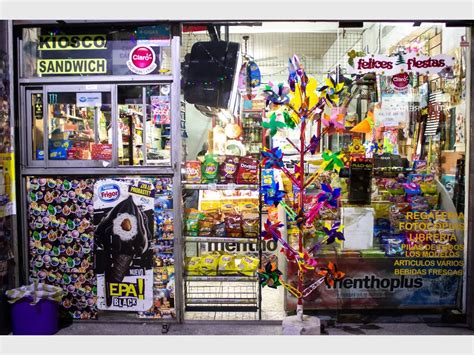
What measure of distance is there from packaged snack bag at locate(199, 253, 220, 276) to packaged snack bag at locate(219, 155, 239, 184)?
2.46 feet

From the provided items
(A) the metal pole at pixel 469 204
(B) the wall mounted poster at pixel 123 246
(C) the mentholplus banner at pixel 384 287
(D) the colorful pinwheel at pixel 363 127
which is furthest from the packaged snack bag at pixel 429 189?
(B) the wall mounted poster at pixel 123 246

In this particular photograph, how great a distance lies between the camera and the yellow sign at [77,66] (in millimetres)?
3975

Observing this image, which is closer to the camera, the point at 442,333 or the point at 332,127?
the point at 332,127

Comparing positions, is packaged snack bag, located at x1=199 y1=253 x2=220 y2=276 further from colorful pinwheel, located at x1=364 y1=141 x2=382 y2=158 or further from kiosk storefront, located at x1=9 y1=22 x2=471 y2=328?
colorful pinwheel, located at x1=364 y1=141 x2=382 y2=158

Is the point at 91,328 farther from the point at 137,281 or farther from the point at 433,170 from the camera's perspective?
the point at 433,170

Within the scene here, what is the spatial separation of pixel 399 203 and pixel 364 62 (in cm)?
136

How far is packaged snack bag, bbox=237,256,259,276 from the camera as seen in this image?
4180 mm

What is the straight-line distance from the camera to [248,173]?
13.6ft

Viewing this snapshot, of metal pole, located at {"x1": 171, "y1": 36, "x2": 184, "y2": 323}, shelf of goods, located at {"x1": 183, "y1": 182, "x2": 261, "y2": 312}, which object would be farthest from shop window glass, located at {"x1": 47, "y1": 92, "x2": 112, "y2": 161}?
shelf of goods, located at {"x1": 183, "y1": 182, "x2": 261, "y2": 312}

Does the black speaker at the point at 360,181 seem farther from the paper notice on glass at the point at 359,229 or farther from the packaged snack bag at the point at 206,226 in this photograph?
the packaged snack bag at the point at 206,226

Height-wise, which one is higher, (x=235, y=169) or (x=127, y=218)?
(x=235, y=169)

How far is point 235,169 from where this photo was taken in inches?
165

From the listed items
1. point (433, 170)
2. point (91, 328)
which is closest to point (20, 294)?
point (91, 328)

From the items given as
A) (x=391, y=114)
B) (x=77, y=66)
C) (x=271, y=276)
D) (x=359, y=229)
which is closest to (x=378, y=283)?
(x=359, y=229)
